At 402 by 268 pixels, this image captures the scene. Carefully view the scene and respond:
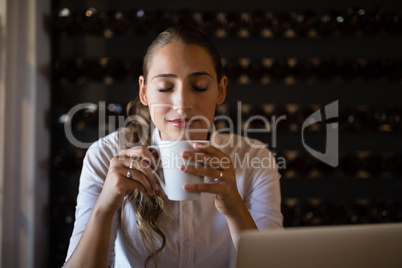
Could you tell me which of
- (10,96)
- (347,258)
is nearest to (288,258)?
(347,258)

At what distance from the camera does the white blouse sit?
115 centimetres

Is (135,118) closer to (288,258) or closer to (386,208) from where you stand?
(288,258)

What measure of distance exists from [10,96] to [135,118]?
771 mm

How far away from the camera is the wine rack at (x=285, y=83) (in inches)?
75.2

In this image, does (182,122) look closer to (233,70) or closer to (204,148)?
(204,148)

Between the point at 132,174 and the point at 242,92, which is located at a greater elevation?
the point at 242,92

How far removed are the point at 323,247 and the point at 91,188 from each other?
31.9 inches

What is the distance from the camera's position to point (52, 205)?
204 cm

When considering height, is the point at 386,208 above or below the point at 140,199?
below

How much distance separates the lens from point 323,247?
52 cm

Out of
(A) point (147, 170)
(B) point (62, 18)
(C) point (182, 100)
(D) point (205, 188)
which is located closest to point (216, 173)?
(D) point (205, 188)

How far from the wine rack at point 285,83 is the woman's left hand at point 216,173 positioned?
1.02 m

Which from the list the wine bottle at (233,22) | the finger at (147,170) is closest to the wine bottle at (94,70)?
the wine bottle at (233,22)

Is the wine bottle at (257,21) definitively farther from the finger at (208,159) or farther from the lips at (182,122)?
the finger at (208,159)
